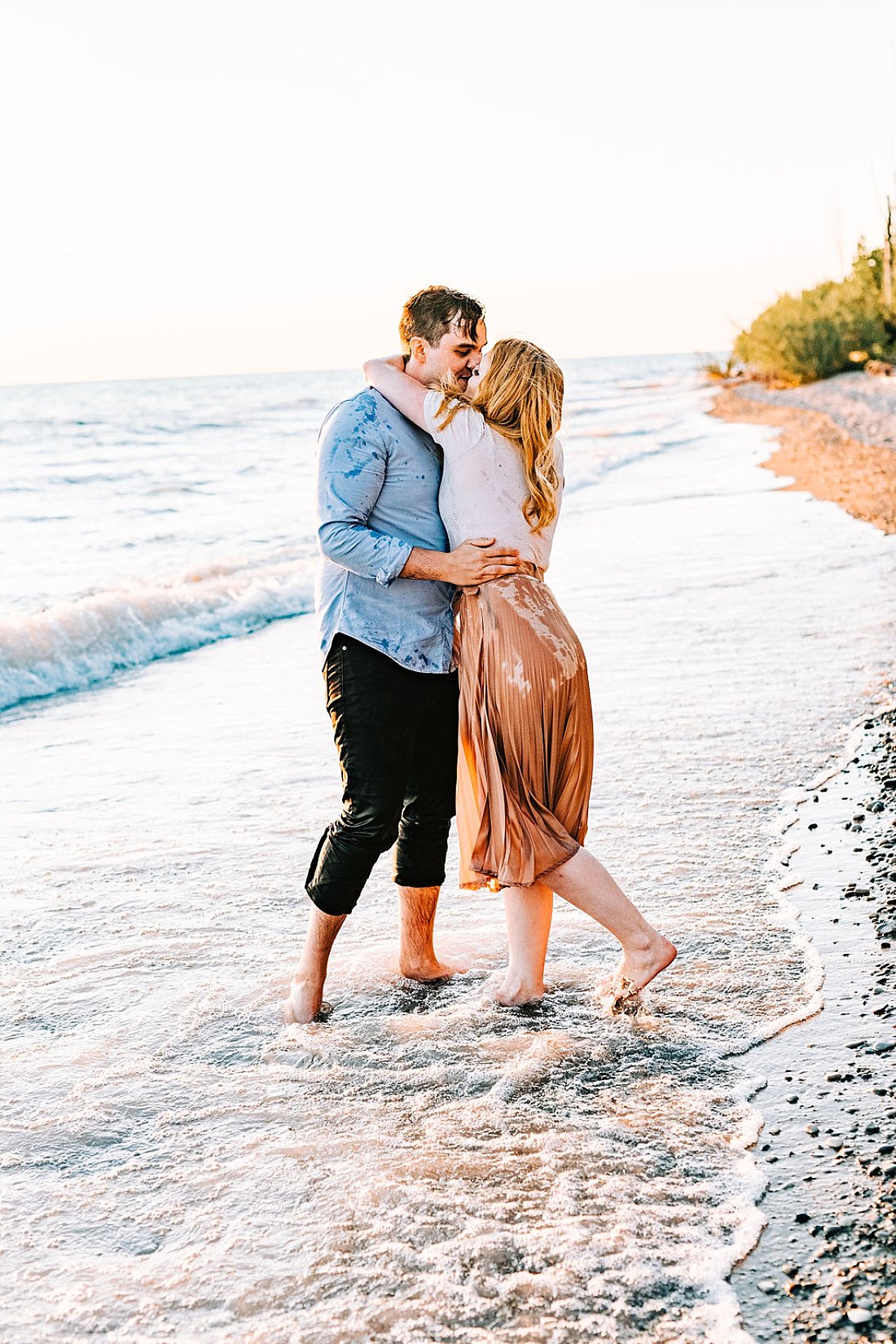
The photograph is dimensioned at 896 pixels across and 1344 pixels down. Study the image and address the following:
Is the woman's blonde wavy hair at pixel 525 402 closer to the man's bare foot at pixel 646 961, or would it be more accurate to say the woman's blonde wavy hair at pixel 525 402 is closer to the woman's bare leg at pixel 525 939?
the woman's bare leg at pixel 525 939

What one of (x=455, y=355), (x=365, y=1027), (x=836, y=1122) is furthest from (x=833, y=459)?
(x=836, y=1122)

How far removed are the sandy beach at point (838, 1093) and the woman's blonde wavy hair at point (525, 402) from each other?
5.58 feet

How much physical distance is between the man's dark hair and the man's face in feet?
0.04

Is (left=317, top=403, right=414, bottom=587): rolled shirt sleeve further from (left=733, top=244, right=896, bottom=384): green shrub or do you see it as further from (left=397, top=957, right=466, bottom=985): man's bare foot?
(left=733, top=244, right=896, bottom=384): green shrub

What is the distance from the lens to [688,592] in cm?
1022

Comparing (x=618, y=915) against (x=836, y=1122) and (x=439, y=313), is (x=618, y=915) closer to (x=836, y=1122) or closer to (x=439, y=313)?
(x=836, y=1122)

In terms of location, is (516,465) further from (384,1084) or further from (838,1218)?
(838,1218)

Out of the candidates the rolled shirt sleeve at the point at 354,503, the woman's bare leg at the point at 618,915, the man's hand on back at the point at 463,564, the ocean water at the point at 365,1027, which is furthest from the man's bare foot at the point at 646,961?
the rolled shirt sleeve at the point at 354,503

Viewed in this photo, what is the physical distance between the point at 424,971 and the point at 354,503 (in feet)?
5.01

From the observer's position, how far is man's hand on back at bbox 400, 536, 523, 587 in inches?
145

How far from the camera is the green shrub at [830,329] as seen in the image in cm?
3838

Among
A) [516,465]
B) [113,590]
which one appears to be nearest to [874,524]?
[113,590]

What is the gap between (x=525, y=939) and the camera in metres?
3.82

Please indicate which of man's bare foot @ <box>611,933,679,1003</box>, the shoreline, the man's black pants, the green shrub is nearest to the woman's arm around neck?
the man's black pants
